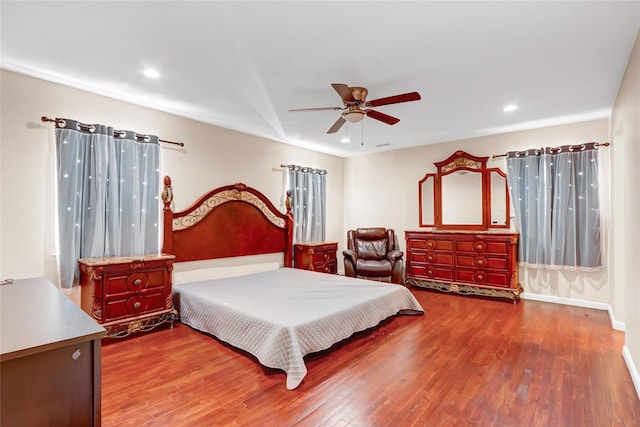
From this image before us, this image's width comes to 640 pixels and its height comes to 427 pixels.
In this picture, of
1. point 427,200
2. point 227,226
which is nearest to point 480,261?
point 427,200

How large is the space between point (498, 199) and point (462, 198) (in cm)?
53

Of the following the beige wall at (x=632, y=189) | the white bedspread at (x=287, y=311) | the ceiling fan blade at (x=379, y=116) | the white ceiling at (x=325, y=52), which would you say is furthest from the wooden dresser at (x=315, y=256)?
the beige wall at (x=632, y=189)

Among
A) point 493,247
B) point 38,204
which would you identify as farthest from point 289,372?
point 493,247

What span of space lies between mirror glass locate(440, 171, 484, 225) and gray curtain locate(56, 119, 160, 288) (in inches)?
174

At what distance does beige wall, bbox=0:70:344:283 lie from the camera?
2859 millimetres

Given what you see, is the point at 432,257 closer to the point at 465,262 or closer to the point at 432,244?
the point at 432,244

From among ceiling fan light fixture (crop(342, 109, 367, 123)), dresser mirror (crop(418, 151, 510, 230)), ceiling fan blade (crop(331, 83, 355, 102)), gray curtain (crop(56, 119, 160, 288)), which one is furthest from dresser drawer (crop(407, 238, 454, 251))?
gray curtain (crop(56, 119, 160, 288))

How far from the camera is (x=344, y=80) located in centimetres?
304

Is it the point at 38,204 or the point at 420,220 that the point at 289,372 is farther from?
the point at 420,220

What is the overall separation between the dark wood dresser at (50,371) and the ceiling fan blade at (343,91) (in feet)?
7.45

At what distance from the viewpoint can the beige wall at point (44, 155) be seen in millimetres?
2859

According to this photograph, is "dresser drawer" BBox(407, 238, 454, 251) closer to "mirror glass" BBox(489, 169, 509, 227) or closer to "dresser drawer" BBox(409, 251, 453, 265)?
"dresser drawer" BBox(409, 251, 453, 265)

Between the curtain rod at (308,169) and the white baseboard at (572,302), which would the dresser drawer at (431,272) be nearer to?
the white baseboard at (572,302)

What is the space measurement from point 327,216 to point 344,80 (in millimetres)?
3678
